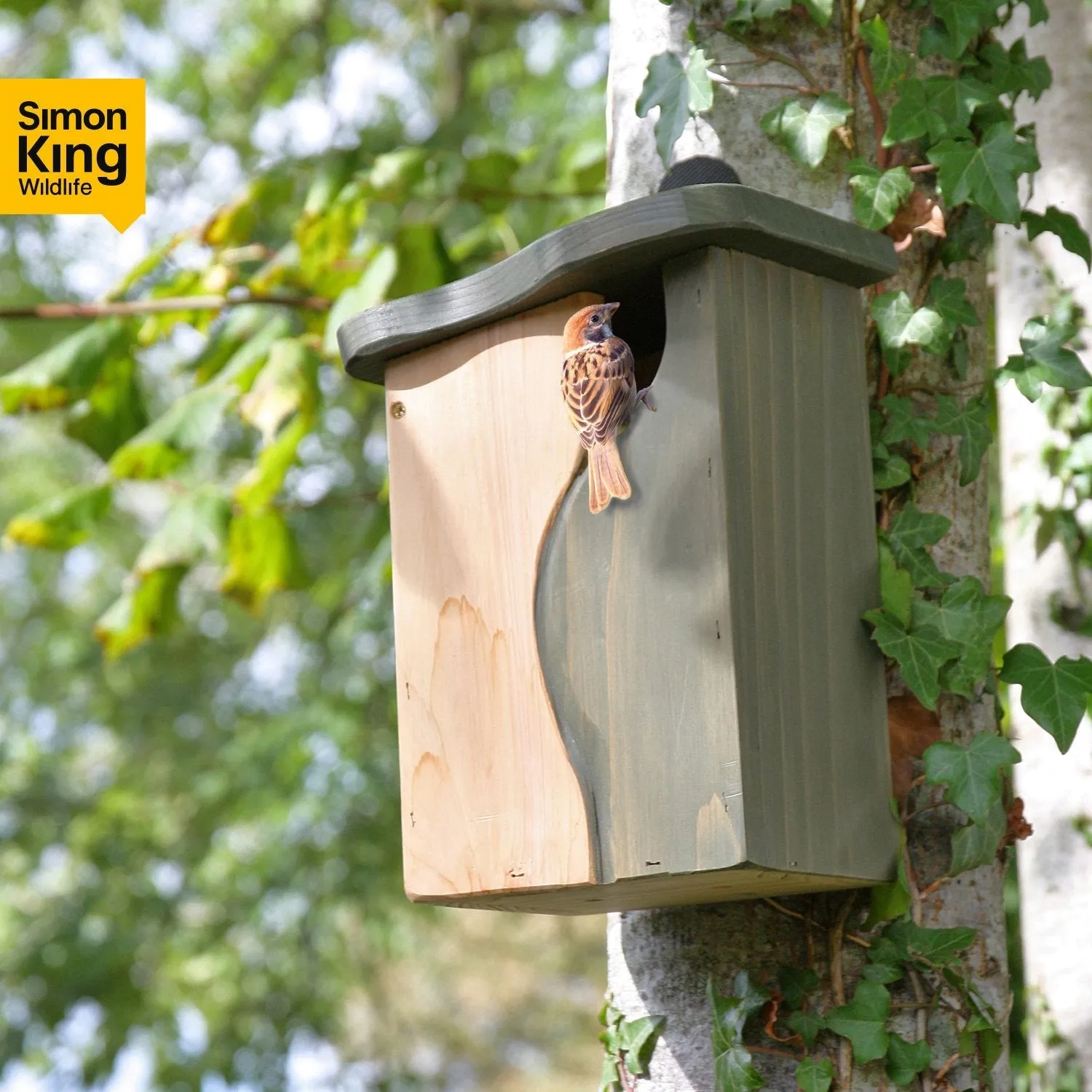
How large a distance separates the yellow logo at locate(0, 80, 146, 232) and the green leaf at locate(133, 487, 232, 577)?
628 mm

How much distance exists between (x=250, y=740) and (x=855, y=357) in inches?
200

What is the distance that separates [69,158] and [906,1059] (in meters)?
2.92

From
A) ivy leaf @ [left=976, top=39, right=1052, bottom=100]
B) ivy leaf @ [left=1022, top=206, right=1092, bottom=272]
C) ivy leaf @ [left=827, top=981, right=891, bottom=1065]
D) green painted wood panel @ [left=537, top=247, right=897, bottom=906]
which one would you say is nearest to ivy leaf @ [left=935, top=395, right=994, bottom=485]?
green painted wood panel @ [left=537, top=247, right=897, bottom=906]

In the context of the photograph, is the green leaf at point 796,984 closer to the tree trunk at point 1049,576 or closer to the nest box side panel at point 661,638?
the nest box side panel at point 661,638

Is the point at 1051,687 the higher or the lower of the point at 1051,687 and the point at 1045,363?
the lower

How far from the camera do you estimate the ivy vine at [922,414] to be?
58.8 inches

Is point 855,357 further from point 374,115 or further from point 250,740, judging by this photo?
point 374,115

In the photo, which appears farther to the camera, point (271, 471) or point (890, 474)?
point (271, 471)

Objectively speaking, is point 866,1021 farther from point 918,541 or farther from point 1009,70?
point 1009,70

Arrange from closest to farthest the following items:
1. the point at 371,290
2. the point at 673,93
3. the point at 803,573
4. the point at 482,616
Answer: the point at 803,573 → the point at 482,616 → the point at 673,93 → the point at 371,290

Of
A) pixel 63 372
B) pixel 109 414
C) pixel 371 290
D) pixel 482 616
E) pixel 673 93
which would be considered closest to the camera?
pixel 482 616

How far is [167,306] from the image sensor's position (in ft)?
10.9

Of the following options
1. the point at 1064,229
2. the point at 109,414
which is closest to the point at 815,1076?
the point at 1064,229

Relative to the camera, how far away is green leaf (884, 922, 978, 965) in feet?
4.88
